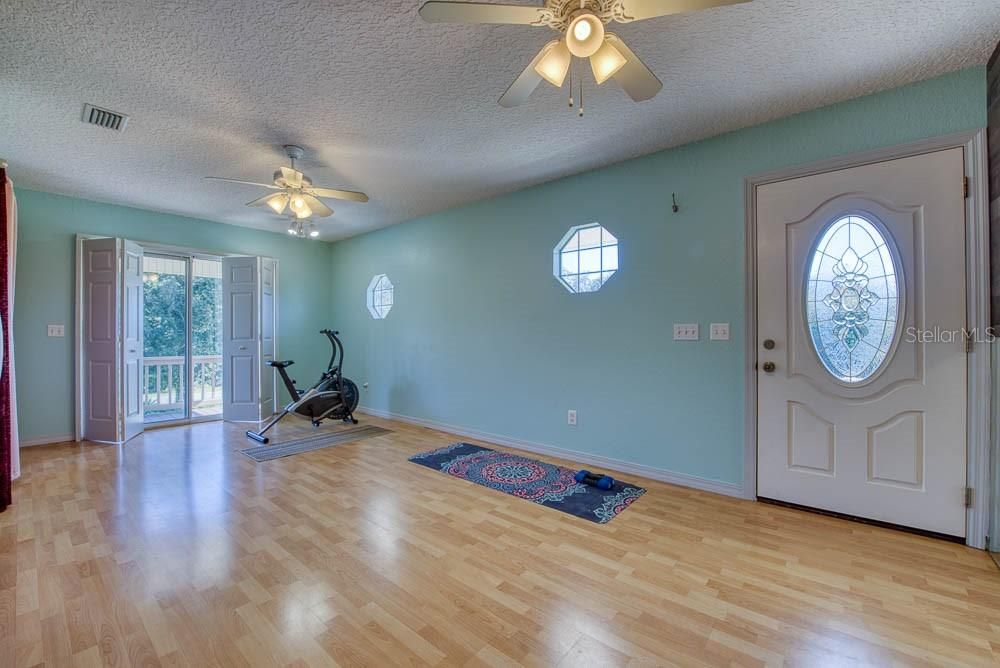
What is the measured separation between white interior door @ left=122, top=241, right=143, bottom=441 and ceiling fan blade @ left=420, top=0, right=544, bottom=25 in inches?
188

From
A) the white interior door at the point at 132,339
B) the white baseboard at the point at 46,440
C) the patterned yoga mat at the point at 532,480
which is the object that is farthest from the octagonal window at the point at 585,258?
the white baseboard at the point at 46,440

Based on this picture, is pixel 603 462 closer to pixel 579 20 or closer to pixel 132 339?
pixel 579 20

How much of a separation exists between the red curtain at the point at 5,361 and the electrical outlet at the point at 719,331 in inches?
192

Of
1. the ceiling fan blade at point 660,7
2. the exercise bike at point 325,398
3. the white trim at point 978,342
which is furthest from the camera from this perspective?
the exercise bike at point 325,398

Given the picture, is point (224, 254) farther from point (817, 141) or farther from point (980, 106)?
point (980, 106)

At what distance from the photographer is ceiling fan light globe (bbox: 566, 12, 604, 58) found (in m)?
1.44

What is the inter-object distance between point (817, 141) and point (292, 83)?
3.20 meters

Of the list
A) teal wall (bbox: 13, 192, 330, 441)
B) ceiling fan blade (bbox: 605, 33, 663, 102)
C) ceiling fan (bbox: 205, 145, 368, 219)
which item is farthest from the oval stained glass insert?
teal wall (bbox: 13, 192, 330, 441)

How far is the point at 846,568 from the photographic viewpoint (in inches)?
75.9

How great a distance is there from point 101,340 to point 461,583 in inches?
192

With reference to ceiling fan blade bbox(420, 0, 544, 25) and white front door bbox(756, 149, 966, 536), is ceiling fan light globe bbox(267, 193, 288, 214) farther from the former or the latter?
white front door bbox(756, 149, 966, 536)

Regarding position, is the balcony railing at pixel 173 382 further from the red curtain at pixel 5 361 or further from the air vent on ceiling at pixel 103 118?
the air vent on ceiling at pixel 103 118

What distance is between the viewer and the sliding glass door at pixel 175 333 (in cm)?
505

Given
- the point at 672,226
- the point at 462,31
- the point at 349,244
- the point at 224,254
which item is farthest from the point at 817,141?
the point at 224,254
